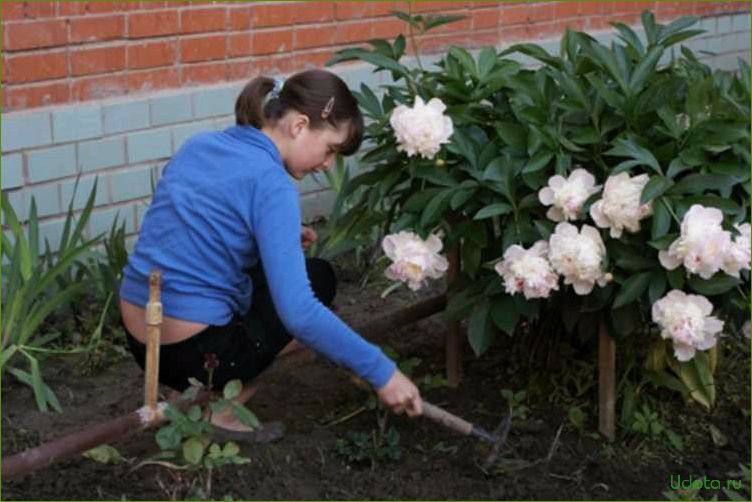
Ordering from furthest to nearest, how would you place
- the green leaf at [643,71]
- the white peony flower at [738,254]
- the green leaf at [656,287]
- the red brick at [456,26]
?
the red brick at [456,26]
the green leaf at [643,71]
the green leaf at [656,287]
the white peony flower at [738,254]

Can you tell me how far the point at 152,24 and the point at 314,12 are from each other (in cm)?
81

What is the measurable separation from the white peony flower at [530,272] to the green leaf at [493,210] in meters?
0.11

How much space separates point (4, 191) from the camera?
470 centimetres

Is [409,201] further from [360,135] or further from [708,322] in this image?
[708,322]

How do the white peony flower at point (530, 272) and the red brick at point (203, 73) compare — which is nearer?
the white peony flower at point (530, 272)

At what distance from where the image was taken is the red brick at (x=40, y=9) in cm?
468

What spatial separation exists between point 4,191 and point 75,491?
59.4 inches

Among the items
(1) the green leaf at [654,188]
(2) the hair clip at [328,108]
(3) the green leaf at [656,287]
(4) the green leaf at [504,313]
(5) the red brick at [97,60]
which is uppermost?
(2) the hair clip at [328,108]

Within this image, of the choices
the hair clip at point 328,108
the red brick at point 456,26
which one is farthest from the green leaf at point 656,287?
the red brick at point 456,26

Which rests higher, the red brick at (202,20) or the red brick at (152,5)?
the red brick at (152,5)

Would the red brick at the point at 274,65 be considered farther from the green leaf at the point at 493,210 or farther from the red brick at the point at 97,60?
the green leaf at the point at 493,210

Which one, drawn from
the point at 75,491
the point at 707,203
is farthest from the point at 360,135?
the point at 75,491

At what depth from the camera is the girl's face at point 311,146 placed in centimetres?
355

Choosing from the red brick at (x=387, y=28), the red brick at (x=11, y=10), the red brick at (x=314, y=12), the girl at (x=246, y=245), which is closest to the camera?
the girl at (x=246, y=245)
